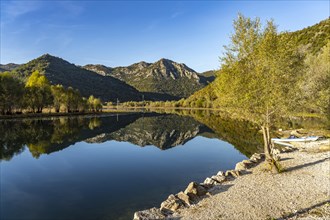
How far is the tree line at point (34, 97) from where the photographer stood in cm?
7288

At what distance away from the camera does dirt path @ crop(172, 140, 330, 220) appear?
38.7 feet

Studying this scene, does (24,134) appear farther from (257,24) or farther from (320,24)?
(320,24)

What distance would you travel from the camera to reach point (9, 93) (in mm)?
72062

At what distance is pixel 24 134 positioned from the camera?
154ft

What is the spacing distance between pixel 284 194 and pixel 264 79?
786 cm

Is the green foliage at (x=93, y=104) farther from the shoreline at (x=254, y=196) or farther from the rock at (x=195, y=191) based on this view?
the rock at (x=195, y=191)

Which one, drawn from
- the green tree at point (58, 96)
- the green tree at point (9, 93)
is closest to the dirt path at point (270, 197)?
the green tree at point (9, 93)

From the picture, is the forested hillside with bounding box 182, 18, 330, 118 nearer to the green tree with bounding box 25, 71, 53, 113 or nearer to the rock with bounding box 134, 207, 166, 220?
the rock with bounding box 134, 207, 166, 220

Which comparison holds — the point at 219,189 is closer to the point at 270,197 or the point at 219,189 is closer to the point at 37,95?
the point at 270,197

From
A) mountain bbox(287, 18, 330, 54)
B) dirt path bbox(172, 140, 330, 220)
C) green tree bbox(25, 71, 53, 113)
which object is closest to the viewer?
dirt path bbox(172, 140, 330, 220)

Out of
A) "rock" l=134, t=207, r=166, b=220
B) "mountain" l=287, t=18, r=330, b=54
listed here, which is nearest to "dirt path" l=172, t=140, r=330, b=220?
"rock" l=134, t=207, r=166, b=220

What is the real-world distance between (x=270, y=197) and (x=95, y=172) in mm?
17199

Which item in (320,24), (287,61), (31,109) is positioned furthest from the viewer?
(320,24)

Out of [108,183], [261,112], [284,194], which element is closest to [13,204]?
[108,183]
